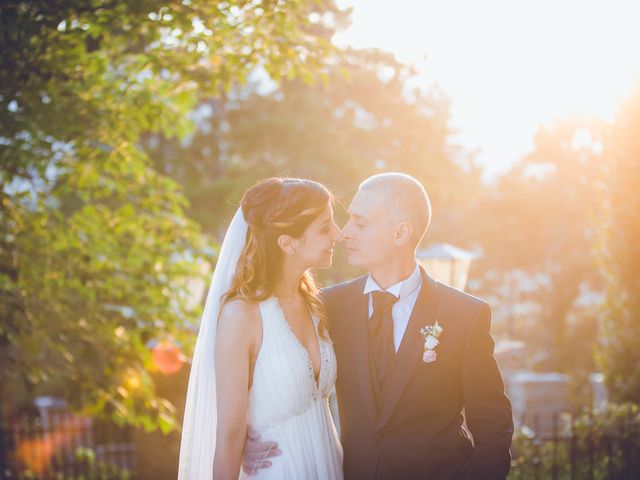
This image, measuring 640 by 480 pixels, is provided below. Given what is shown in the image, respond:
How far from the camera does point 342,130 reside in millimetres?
20375

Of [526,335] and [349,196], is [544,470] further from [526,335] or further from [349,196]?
[526,335]

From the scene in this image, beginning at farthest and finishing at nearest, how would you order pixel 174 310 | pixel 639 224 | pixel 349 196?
pixel 349 196 < pixel 639 224 < pixel 174 310

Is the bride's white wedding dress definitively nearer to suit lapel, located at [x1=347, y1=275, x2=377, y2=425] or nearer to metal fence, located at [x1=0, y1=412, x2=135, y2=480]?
suit lapel, located at [x1=347, y1=275, x2=377, y2=425]

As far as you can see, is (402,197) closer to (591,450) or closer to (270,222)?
(270,222)

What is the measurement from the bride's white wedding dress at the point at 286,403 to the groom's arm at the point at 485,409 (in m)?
0.79

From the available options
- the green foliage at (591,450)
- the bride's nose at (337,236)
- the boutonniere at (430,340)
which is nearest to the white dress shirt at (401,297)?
the boutonniere at (430,340)

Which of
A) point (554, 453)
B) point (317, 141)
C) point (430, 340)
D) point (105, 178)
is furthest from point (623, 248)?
point (317, 141)

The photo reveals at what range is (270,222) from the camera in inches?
154

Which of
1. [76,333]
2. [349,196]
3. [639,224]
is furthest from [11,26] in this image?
[349,196]

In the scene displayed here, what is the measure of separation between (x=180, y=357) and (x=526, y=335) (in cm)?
2571

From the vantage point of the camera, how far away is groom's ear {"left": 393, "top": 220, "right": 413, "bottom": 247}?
4020 millimetres

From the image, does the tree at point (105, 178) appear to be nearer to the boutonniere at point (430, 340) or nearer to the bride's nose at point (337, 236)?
the bride's nose at point (337, 236)

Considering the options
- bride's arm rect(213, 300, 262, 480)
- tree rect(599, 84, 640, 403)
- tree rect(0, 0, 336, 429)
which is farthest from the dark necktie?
tree rect(599, 84, 640, 403)

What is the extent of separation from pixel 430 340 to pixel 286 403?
2.76 ft
